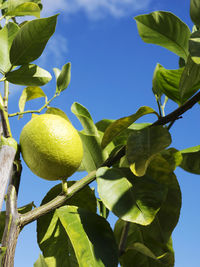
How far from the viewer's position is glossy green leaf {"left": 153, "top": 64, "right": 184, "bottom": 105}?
0.61 metres

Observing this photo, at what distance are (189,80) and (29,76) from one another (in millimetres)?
356

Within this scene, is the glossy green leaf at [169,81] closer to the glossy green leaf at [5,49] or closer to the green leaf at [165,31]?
the green leaf at [165,31]

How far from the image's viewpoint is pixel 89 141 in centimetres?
67

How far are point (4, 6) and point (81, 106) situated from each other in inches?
20.8

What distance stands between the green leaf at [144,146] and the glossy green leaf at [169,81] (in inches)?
4.5

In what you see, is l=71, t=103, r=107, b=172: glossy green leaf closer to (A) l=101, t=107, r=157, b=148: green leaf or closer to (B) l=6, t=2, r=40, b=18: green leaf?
(A) l=101, t=107, r=157, b=148: green leaf

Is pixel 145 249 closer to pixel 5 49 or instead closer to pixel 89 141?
pixel 89 141

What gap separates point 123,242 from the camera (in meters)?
0.61

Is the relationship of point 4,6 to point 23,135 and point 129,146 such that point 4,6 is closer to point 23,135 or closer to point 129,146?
point 23,135

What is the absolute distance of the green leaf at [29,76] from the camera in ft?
2.28

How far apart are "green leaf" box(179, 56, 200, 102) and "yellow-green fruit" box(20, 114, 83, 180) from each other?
215 mm

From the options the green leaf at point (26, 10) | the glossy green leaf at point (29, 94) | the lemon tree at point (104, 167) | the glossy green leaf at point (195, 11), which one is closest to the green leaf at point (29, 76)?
the lemon tree at point (104, 167)

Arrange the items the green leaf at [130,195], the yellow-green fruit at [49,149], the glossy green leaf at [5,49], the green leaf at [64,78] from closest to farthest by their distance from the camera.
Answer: the green leaf at [130,195] < the yellow-green fruit at [49,149] < the glossy green leaf at [5,49] < the green leaf at [64,78]

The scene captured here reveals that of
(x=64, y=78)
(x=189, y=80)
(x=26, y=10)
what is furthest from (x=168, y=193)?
(x=26, y=10)
